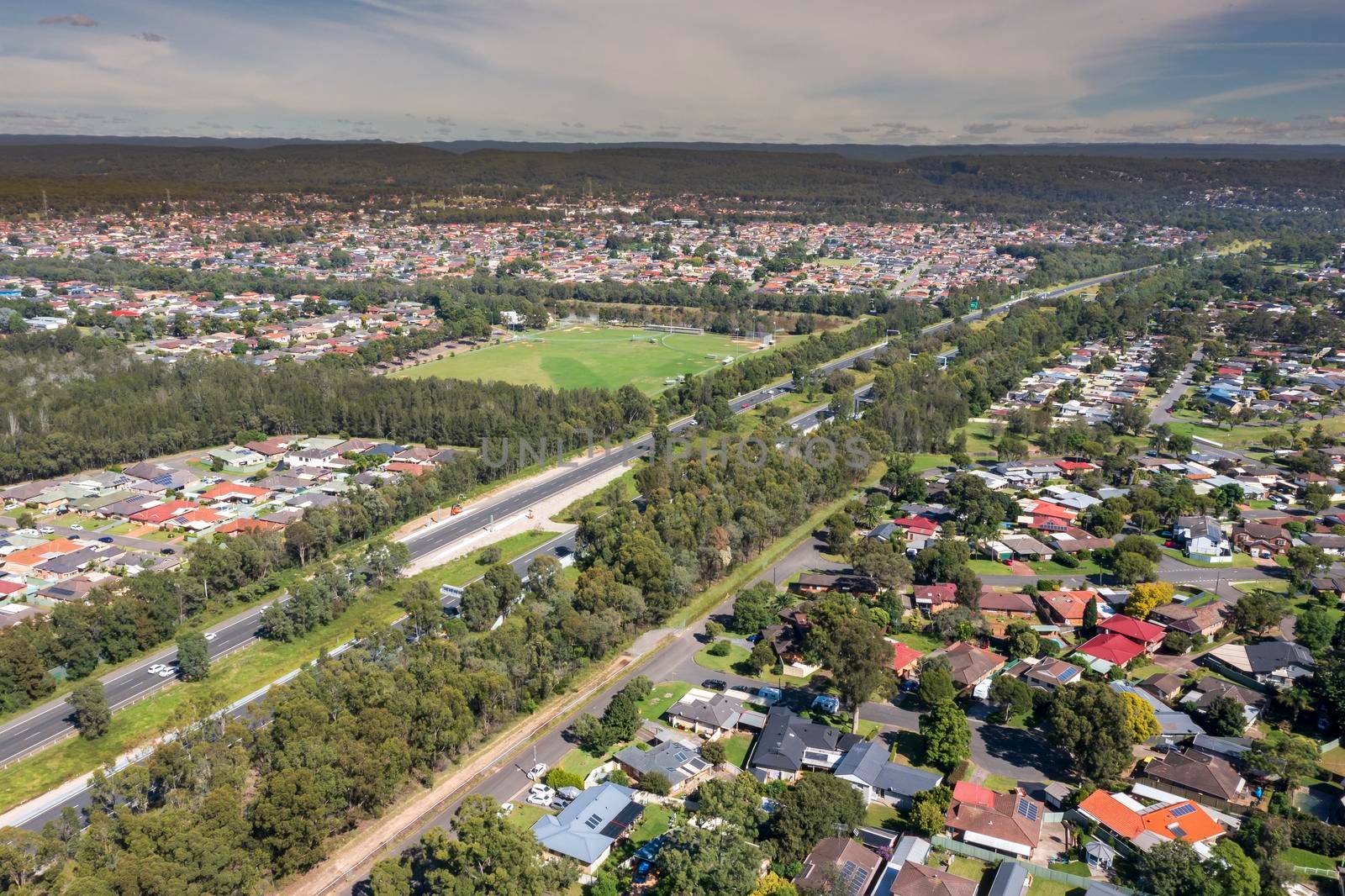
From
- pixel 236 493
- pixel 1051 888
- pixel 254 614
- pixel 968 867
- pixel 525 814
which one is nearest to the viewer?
pixel 1051 888

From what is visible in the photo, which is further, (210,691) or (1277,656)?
(1277,656)

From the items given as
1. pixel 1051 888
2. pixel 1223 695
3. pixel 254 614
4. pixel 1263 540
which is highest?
pixel 1263 540

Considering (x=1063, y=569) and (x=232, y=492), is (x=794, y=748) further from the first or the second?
(x=232, y=492)

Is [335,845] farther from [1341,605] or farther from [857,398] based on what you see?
[857,398]

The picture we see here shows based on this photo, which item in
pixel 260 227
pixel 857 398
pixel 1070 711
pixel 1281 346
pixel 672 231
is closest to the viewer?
pixel 1070 711

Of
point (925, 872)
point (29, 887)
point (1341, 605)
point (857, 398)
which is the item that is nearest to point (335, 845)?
point (29, 887)

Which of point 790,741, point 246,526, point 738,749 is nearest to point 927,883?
point 790,741

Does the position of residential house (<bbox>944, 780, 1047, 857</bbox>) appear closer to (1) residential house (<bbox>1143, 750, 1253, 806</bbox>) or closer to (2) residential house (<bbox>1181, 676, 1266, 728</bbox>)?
(1) residential house (<bbox>1143, 750, 1253, 806</bbox>)
